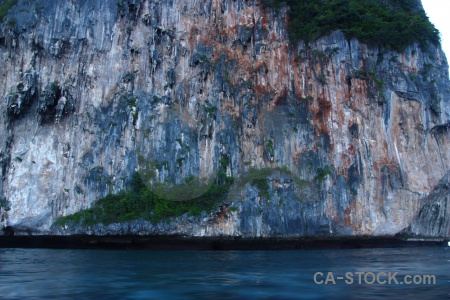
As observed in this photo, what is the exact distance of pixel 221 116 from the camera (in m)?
26.1

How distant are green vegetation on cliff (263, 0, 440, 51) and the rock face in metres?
0.58

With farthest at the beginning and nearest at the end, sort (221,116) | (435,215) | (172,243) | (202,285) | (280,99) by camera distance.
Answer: (280,99) → (435,215) → (221,116) → (172,243) → (202,285)

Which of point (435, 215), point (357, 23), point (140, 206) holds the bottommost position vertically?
point (435, 215)

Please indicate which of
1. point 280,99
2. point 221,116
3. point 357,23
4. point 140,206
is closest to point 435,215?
point 280,99

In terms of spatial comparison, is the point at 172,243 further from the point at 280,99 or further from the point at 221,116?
the point at 280,99

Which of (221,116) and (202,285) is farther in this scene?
(221,116)

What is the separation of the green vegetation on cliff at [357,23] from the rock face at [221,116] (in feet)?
1.89

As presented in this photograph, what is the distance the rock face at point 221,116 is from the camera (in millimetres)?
24438

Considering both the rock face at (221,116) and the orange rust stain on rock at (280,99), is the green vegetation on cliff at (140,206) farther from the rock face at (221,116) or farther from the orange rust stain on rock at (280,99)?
the orange rust stain on rock at (280,99)

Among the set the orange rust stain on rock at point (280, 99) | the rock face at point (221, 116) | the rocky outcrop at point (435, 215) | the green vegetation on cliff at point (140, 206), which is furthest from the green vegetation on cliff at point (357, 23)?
the green vegetation on cliff at point (140, 206)

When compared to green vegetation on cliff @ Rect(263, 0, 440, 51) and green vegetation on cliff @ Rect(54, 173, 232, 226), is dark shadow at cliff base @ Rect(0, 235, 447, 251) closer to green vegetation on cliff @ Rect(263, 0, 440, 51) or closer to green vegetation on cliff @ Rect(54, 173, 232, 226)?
green vegetation on cliff @ Rect(54, 173, 232, 226)

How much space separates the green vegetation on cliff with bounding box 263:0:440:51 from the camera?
2772 cm

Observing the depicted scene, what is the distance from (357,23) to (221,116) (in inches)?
415

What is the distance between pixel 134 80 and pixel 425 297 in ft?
74.5
